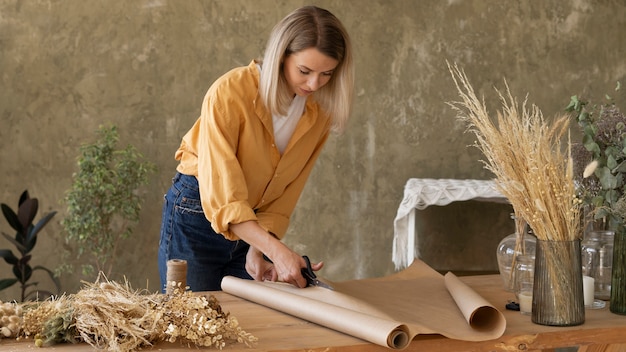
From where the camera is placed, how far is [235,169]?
2650 millimetres

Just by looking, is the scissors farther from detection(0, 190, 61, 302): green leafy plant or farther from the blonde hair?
detection(0, 190, 61, 302): green leafy plant

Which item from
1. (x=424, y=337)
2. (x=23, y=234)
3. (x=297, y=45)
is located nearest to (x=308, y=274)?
(x=424, y=337)

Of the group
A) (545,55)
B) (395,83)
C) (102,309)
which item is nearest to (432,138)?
(395,83)

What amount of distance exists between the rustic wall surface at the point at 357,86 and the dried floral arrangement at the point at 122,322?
3334 millimetres

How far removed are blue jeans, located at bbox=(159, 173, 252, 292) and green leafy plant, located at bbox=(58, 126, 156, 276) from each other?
1.86 m

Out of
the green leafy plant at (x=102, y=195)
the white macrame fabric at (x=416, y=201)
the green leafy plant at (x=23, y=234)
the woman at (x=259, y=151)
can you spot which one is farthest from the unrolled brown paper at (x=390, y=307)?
the green leafy plant at (x=23, y=234)

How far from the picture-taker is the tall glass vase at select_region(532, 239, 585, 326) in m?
2.19

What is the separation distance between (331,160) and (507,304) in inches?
123

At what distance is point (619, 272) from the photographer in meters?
2.33

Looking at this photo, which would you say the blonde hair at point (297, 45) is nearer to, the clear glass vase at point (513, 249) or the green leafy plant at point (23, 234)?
the clear glass vase at point (513, 249)

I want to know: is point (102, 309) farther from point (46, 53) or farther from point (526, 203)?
point (46, 53)

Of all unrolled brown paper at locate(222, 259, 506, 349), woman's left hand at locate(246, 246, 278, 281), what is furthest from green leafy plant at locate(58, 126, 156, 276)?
unrolled brown paper at locate(222, 259, 506, 349)

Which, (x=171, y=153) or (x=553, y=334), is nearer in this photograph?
(x=553, y=334)

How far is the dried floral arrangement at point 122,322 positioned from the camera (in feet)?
6.27
